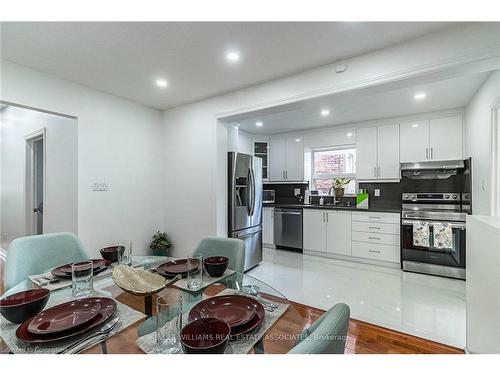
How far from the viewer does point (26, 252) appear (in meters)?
1.61

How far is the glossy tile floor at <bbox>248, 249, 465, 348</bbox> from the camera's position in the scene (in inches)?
84.5

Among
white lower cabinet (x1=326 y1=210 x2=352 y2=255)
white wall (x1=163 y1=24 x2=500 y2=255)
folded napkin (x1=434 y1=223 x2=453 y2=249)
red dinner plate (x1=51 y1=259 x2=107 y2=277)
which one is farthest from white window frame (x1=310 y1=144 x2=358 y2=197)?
red dinner plate (x1=51 y1=259 x2=107 y2=277)

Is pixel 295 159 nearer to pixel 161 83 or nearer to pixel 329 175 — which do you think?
pixel 329 175

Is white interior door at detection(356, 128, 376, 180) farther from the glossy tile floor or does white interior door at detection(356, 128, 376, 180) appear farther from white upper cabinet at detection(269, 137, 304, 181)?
the glossy tile floor

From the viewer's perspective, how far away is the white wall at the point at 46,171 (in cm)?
286

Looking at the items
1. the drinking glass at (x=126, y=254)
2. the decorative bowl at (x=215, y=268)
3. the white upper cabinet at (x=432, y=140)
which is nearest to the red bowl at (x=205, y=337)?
the decorative bowl at (x=215, y=268)

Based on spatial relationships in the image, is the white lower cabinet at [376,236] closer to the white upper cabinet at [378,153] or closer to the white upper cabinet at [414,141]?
the white upper cabinet at [378,153]

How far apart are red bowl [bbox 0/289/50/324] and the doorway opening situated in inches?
146

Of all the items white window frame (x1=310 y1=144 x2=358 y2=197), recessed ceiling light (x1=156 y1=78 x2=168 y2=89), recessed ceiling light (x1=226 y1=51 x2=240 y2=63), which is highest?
recessed ceiling light (x1=156 y1=78 x2=168 y2=89)

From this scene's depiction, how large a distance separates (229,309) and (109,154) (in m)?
2.80

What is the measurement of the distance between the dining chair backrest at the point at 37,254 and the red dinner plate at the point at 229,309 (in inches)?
51.5

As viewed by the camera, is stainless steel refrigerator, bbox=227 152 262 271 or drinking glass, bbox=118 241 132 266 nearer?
drinking glass, bbox=118 241 132 266

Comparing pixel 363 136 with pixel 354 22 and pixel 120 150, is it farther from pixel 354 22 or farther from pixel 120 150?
pixel 120 150

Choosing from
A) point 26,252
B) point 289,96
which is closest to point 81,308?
point 26,252
